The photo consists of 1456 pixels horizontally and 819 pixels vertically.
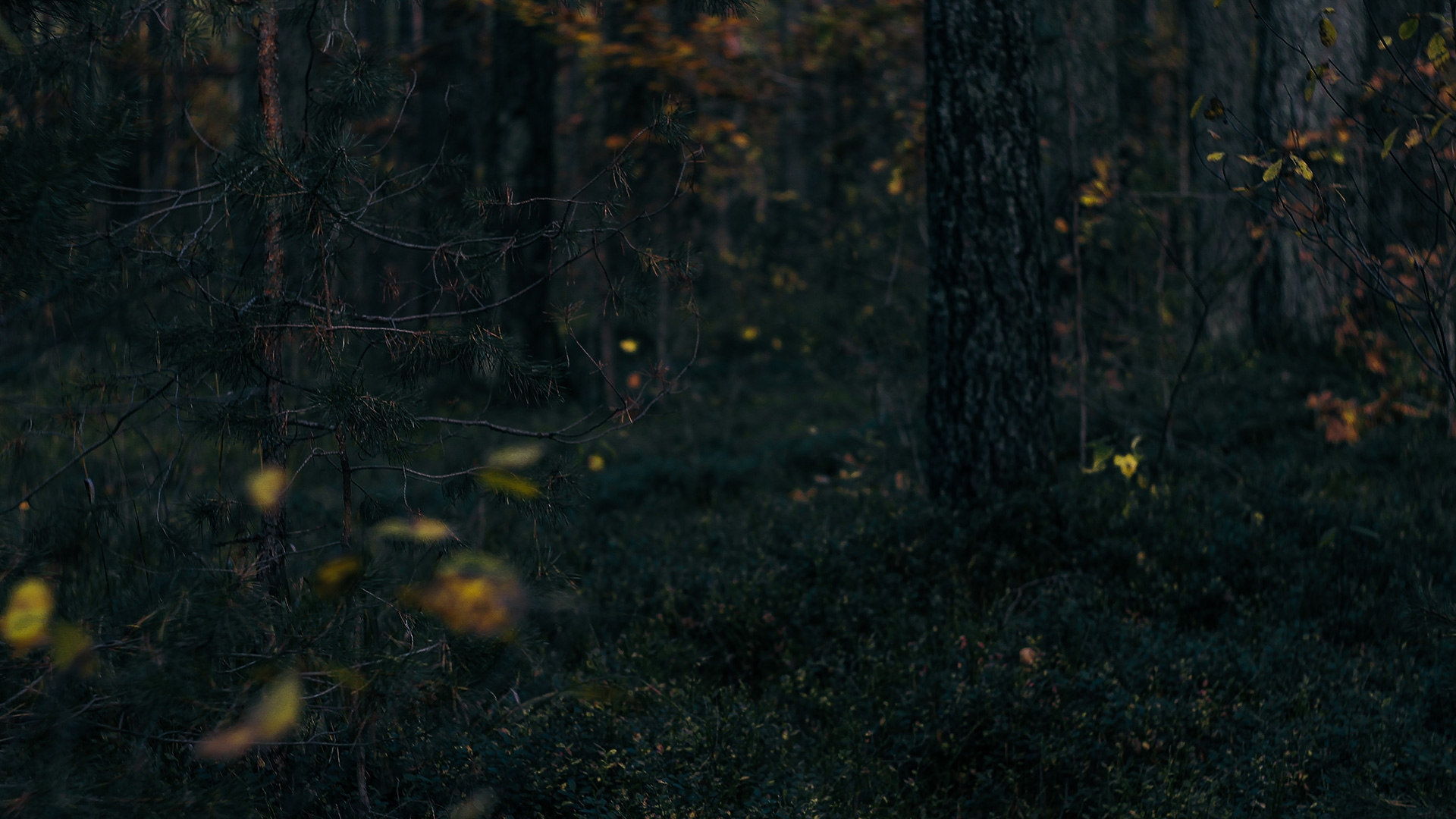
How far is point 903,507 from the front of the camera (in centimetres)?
626

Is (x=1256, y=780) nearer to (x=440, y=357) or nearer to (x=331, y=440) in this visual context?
(x=440, y=357)

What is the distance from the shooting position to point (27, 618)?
7.82 feet

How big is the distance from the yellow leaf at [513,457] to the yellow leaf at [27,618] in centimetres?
127

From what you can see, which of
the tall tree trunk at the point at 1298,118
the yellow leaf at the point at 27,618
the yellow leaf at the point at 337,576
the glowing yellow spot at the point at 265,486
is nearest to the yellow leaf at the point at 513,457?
the yellow leaf at the point at 337,576

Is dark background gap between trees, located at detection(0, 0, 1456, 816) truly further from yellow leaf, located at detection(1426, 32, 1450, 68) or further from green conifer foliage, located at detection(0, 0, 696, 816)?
yellow leaf, located at detection(1426, 32, 1450, 68)

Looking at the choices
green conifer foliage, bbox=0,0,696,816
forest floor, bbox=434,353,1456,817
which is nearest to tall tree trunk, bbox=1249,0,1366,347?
forest floor, bbox=434,353,1456,817

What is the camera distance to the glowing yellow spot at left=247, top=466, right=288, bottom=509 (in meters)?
2.98

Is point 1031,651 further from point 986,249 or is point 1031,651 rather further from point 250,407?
point 250,407

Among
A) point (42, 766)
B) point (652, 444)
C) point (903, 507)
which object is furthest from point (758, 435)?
point (42, 766)

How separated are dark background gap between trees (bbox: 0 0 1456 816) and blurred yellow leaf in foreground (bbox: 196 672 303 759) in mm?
83

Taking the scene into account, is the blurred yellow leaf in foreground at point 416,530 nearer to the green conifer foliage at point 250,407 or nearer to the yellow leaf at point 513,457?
the green conifer foliage at point 250,407

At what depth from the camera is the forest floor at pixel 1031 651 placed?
3779 millimetres

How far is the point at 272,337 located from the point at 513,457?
0.87 m

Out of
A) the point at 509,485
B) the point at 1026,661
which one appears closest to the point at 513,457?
the point at 509,485
